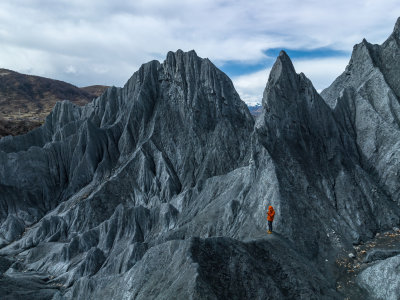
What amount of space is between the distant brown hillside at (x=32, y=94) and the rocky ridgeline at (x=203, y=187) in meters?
76.3

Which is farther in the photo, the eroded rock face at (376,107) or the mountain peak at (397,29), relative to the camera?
the mountain peak at (397,29)

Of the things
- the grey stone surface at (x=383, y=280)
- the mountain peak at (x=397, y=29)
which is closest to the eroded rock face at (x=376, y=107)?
the mountain peak at (x=397, y=29)

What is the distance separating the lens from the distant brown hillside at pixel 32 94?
123938mm

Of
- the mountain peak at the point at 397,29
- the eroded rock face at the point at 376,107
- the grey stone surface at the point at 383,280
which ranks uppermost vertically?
the mountain peak at the point at 397,29

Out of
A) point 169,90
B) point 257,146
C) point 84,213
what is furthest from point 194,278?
point 169,90

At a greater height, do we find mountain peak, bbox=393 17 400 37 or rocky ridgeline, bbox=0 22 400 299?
mountain peak, bbox=393 17 400 37

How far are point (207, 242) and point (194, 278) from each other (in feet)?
9.95

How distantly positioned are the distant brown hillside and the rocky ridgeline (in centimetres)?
7627

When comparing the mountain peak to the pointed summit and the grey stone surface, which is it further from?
the grey stone surface

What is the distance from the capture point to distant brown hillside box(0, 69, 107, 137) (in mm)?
123938

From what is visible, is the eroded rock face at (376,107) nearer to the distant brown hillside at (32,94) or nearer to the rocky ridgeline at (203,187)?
the rocky ridgeline at (203,187)

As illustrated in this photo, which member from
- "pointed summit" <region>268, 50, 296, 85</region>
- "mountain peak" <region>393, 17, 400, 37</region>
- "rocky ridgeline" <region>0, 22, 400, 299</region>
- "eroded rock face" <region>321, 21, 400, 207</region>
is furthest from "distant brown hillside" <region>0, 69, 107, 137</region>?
"mountain peak" <region>393, 17, 400, 37</region>

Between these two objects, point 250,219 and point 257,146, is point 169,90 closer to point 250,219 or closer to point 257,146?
point 257,146

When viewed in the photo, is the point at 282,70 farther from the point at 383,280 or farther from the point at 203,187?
the point at 383,280
